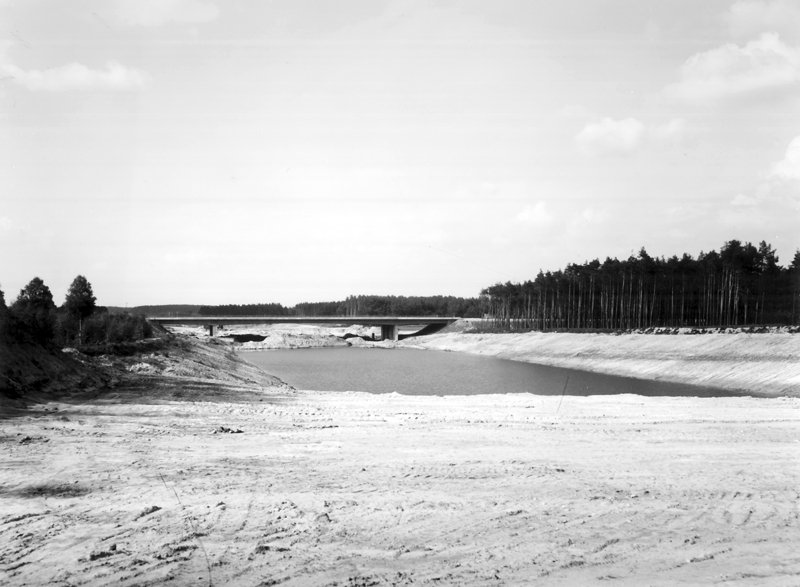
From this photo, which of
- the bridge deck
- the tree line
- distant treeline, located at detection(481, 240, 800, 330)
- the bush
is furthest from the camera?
the bridge deck

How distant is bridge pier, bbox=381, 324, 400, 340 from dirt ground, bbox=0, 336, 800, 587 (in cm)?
11912

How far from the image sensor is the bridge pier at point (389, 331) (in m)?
137

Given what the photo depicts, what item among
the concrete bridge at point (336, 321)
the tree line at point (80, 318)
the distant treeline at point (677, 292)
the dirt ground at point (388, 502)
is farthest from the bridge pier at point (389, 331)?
the dirt ground at point (388, 502)

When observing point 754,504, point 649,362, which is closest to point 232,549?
point 754,504

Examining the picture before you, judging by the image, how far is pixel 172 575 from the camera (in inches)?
256

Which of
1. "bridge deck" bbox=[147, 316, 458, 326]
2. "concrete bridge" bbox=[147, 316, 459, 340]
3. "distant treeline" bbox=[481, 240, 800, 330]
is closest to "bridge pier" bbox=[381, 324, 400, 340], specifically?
"concrete bridge" bbox=[147, 316, 459, 340]

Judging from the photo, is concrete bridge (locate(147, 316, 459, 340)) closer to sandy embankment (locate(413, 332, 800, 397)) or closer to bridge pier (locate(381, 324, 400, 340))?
bridge pier (locate(381, 324, 400, 340))

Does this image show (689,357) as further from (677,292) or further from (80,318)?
(80,318)

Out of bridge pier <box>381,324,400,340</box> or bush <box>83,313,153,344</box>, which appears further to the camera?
bridge pier <box>381,324,400,340</box>

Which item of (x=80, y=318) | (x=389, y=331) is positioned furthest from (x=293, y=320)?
(x=80, y=318)

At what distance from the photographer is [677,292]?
268 feet

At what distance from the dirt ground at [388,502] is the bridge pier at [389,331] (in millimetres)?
119124

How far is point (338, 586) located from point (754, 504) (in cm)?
690

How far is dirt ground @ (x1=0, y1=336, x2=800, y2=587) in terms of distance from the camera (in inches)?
270
